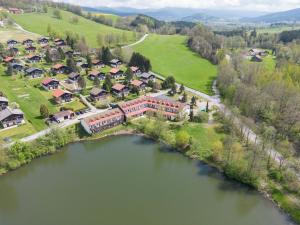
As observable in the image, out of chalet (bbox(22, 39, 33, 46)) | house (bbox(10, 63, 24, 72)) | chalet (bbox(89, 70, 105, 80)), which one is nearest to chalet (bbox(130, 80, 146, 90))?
chalet (bbox(89, 70, 105, 80))

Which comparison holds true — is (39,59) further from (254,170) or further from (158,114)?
(254,170)

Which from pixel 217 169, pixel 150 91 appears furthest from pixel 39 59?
pixel 217 169

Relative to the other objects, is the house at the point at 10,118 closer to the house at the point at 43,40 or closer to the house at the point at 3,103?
the house at the point at 3,103

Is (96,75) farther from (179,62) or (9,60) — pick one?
(179,62)

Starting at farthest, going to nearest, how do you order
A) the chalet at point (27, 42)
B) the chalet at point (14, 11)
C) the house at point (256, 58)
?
the chalet at point (14, 11)
the house at point (256, 58)
the chalet at point (27, 42)

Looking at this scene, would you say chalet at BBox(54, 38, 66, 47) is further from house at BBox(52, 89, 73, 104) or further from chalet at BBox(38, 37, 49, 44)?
house at BBox(52, 89, 73, 104)

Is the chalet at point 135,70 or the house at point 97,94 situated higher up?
the chalet at point 135,70

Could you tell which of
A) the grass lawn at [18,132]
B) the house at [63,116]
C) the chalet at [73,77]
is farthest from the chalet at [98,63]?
the grass lawn at [18,132]
